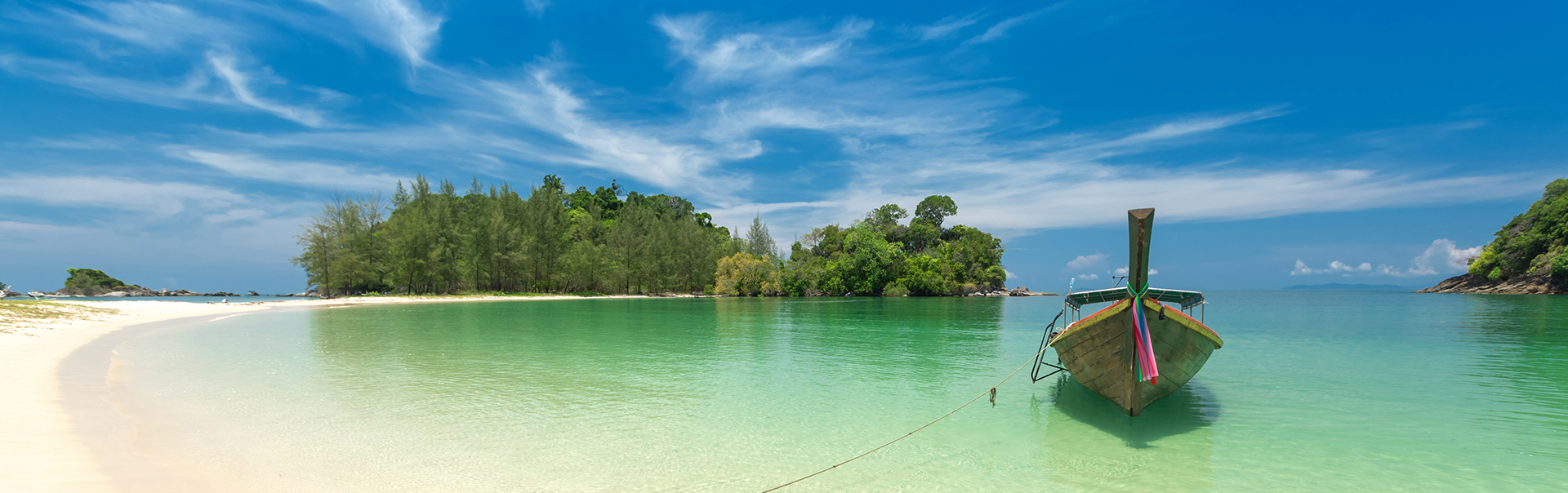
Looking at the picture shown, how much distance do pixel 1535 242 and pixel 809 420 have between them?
320 feet

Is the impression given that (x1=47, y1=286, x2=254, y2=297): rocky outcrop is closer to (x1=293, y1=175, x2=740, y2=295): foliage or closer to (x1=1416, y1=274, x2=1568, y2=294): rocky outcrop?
(x1=293, y1=175, x2=740, y2=295): foliage

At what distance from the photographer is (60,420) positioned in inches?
273

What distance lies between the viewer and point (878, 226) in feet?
272

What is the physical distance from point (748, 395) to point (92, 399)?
9632 mm

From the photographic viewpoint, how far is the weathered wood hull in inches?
296

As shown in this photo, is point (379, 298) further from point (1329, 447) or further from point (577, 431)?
point (1329, 447)

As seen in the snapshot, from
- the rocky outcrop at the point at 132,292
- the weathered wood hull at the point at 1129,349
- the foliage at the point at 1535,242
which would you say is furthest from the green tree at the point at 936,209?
the rocky outcrop at the point at 132,292

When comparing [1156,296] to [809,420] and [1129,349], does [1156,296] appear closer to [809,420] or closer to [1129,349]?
[1129,349]

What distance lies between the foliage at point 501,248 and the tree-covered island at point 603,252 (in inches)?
→ 4.5

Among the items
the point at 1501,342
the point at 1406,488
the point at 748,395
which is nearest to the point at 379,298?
the point at 748,395

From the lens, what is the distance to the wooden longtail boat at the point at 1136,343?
721cm

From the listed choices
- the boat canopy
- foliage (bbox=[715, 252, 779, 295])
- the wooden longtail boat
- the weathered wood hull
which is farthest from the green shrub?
the weathered wood hull

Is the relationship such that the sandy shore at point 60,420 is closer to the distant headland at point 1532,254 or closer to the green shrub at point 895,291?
the green shrub at point 895,291

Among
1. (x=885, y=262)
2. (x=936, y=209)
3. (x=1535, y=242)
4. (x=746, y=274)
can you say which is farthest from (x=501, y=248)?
(x=1535, y=242)
